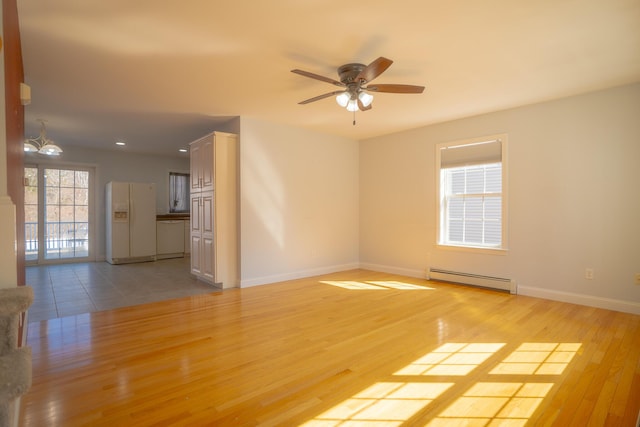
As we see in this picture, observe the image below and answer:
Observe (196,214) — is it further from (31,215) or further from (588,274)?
(588,274)

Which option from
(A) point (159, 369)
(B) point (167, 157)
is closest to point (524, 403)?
(A) point (159, 369)

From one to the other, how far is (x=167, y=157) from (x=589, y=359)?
8731mm

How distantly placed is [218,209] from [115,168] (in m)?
4.47

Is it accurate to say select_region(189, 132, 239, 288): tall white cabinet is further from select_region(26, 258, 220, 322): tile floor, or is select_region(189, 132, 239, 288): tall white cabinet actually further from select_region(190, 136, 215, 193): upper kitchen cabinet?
select_region(26, 258, 220, 322): tile floor

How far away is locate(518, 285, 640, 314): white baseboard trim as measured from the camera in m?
3.58

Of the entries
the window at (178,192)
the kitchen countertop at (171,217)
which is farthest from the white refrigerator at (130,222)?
the window at (178,192)

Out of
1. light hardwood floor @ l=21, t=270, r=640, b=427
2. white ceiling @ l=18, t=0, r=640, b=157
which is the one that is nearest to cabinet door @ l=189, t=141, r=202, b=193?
white ceiling @ l=18, t=0, r=640, b=157

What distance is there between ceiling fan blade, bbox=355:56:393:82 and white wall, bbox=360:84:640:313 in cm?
278

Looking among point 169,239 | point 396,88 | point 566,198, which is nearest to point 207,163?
point 396,88

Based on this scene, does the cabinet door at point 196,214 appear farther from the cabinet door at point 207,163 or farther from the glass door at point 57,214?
the glass door at point 57,214

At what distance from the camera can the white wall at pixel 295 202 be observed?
4.94m

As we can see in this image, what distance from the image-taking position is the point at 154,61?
3049 mm

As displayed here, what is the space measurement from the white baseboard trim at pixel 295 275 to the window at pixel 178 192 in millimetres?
4615

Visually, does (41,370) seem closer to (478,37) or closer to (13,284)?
(13,284)
